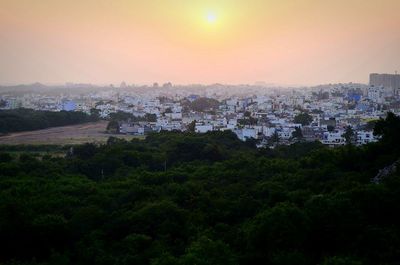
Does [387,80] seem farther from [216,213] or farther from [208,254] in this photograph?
[208,254]

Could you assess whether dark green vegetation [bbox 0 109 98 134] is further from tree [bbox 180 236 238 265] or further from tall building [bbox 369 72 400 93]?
A: tall building [bbox 369 72 400 93]

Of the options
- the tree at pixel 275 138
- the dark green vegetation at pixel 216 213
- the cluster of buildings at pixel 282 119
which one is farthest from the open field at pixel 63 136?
the dark green vegetation at pixel 216 213

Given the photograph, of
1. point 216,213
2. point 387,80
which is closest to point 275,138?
point 216,213

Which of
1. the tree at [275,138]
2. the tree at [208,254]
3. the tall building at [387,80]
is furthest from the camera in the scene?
the tall building at [387,80]

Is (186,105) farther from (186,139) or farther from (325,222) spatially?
(325,222)

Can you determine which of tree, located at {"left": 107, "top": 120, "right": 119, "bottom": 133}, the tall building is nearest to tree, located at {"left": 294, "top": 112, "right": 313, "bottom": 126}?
tree, located at {"left": 107, "top": 120, "right": 119, "bottom": 133}

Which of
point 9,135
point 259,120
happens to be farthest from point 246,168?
point 259,120

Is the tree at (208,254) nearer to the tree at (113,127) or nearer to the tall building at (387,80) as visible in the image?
the tree at (113,127)
